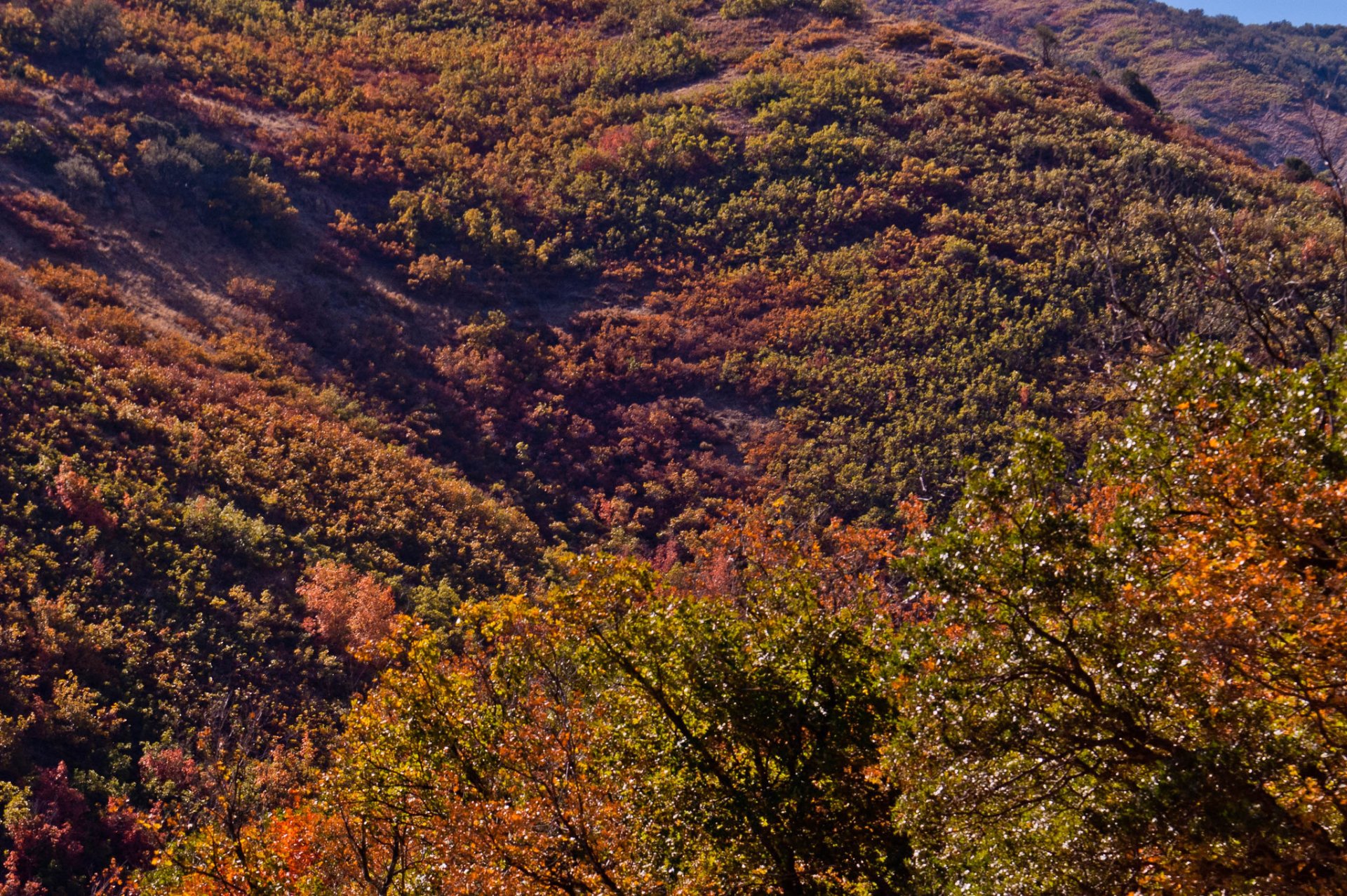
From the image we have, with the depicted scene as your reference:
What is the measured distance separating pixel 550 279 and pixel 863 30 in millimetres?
28165

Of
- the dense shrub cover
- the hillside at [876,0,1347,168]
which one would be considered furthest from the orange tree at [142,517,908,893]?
the hillside at [876,0,1347,168]

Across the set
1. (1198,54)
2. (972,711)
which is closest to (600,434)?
(972,711)

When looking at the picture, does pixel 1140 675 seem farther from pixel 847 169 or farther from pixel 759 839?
pixel 847 169

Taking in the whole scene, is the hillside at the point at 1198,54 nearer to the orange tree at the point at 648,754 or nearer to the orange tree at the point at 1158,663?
the orange tree at the point at 1158,663

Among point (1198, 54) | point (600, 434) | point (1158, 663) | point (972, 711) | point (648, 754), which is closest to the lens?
point (1158, 663)

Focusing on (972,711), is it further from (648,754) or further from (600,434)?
(600,434)

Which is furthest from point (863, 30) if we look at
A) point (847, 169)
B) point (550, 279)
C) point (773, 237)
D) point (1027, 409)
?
point (1027, 409)

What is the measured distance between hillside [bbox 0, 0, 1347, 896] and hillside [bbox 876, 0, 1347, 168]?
75.3 m

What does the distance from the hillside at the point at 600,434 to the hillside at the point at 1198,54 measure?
247 feet

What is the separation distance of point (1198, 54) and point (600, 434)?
133 meters

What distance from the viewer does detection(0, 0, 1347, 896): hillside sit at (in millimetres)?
7574

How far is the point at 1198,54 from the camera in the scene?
125 metres

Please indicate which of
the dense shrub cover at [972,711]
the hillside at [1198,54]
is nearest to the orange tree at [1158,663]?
the dense shrub cover at [972,711]

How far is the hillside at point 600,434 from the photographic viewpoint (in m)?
7.57
